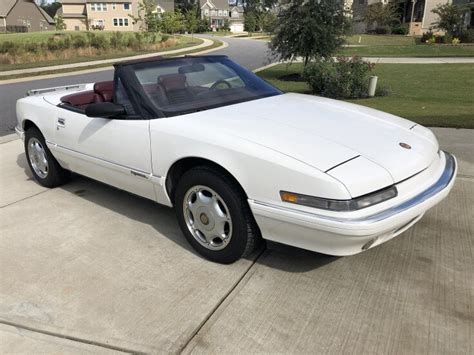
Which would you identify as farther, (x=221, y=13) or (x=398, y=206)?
(x=221, y=13)

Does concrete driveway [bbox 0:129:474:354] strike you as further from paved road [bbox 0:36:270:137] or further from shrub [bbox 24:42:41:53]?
shrub [bbox 24:42:41:53]

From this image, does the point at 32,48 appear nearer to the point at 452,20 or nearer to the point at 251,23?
the point at 452,20

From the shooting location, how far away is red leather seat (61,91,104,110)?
4.46m

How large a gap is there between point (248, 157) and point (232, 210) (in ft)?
1.28

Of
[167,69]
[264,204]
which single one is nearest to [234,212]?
[264,204]

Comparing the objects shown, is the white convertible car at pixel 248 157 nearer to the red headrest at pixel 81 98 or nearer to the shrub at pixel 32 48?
the red headrest at pixel 81 98

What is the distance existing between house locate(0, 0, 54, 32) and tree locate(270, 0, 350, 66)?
7214 cm

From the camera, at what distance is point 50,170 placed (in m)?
4.73

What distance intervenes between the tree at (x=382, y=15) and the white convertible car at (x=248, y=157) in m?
43.9

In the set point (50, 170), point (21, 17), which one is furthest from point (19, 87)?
point (21, 17)

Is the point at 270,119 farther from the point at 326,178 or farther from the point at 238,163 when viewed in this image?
the point at 326,178

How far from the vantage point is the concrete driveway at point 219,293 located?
8.05 ft

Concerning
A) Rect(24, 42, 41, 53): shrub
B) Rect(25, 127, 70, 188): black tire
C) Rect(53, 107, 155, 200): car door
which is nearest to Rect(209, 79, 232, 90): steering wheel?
Rect(53, 107, 155, 200): car door

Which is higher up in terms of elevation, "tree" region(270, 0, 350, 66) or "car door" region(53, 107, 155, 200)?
"tree" region(270, 0, 350, 66)
